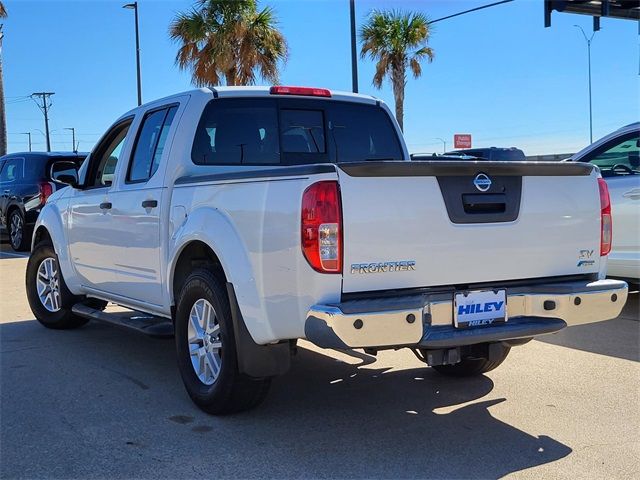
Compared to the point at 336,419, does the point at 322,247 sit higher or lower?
higher

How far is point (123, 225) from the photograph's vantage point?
5.52 meters

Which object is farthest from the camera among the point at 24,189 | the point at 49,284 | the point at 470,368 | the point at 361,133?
the point at 24,189

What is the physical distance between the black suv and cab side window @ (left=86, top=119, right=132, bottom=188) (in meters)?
7.32

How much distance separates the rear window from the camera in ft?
17.0

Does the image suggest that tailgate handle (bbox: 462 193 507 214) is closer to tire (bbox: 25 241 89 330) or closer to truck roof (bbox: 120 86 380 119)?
truck roof (bbox: 120 86 380 119)

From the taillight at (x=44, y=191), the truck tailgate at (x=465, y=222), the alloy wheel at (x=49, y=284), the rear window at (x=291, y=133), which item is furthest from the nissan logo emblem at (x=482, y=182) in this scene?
the taillight at (x=44, y=191)

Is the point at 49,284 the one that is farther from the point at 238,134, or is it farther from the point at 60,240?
the point at 238,134

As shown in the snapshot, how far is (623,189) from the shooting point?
7316mm

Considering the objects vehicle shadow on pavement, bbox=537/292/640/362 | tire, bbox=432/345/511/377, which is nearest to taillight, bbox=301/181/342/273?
tire, bbox=432/345/511/377

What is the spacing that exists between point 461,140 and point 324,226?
2951 centimetres

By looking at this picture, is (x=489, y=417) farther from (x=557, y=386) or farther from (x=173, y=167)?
(x=173, y=167)

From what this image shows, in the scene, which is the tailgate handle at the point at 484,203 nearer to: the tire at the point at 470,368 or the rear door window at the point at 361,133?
the tire at the point at 470,368

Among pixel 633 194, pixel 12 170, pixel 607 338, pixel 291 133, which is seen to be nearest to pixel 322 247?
pixel 291 133

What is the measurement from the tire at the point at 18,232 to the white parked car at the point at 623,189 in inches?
423
